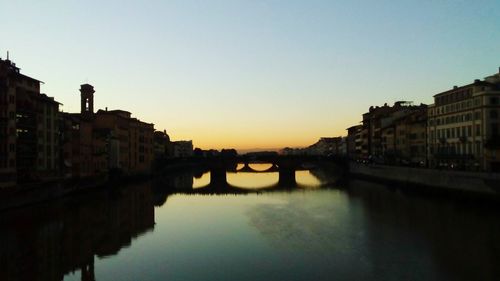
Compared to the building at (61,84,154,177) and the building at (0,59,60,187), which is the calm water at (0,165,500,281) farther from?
the building at (61,84,154,177)

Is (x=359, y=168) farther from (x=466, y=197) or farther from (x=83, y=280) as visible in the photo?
(x=83, y=280)

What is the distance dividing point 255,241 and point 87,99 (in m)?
75.2

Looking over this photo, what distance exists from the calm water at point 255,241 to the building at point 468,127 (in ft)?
37.7

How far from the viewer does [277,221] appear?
52469mm

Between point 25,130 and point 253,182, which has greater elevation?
point 25,130

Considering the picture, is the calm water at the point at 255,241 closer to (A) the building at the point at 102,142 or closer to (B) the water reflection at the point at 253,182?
(A) the building at the point at 102,142

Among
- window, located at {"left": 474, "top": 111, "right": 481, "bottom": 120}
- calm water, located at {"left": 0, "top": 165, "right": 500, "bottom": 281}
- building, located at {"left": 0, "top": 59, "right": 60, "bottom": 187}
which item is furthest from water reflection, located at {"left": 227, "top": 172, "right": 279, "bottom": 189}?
window, located at {"left": 474, "top": 111, "right": 481, "bottom": 120}

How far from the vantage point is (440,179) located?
68500mm

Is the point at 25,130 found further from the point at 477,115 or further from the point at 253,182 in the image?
the point at 253,182

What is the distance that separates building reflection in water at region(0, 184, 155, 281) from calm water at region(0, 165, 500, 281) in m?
0.10

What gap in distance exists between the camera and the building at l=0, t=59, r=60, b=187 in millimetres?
57875

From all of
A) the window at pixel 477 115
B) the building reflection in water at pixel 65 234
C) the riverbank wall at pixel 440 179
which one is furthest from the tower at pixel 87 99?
the window at pixel 477 115

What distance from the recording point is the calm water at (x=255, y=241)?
3078 cm

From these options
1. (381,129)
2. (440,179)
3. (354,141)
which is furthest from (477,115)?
(354,141)
